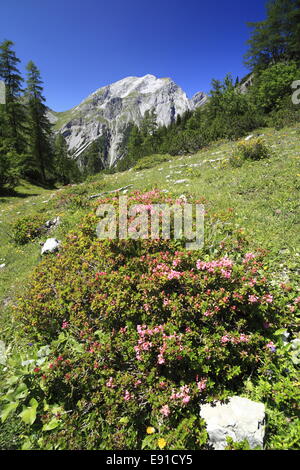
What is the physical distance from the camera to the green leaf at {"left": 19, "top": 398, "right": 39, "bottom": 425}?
252 cm

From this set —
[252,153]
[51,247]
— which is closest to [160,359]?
[51,247]

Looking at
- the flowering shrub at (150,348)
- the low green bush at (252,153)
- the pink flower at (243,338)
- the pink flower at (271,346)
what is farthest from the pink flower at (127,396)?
the low green bush at (252,153)

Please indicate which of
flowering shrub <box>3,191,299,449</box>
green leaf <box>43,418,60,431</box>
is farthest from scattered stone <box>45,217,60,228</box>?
green leaf <box>43,418,60,431</box>

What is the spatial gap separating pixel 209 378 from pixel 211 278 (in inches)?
48.6

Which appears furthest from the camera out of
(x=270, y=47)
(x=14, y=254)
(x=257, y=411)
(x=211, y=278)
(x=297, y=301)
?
(x=270, y=47)

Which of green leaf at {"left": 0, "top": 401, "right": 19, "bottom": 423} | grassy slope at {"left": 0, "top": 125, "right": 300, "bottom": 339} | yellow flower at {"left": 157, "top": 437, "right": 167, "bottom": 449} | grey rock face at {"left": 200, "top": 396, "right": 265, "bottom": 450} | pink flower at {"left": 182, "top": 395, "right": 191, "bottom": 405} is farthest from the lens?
grassy slope at {"left": 0, "top": 125, "right": 300, "bottom": 339}

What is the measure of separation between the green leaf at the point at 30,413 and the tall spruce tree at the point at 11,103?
32.1 metres

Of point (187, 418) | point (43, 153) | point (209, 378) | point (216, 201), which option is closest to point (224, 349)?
point (209, 378)

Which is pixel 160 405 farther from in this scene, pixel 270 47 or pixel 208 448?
pixel 270 47

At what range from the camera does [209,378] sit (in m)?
2.54

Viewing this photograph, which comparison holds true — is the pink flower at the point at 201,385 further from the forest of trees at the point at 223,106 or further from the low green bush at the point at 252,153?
the forest of trees at the point at 223,106

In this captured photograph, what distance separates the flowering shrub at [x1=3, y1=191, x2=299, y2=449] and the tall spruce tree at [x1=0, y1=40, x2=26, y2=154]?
31507mm

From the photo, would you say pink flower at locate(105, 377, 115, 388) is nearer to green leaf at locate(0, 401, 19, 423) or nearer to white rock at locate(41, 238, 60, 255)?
green leaf at locate(0, 401, 19, 423)

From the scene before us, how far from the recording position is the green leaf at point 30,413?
2.52 m
